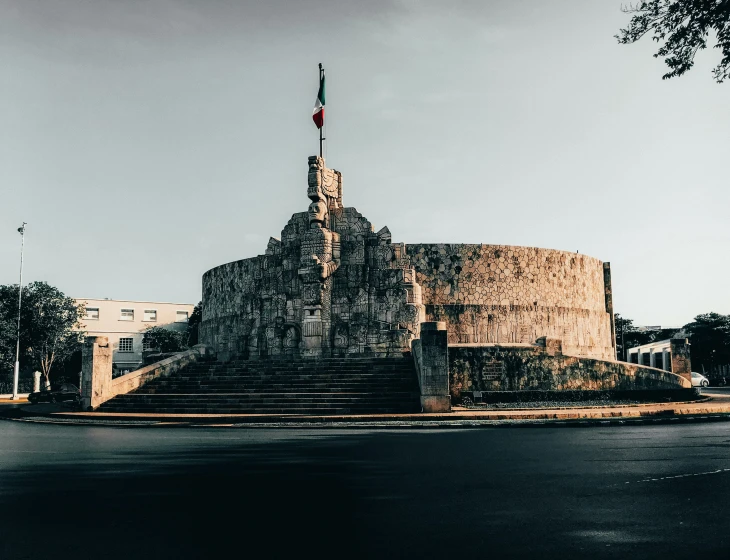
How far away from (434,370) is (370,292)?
7.24m

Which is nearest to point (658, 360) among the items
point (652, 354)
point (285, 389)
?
point (652, 354)

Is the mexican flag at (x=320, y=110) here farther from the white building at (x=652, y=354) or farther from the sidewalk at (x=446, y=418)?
the white building at (x=652, y=354)

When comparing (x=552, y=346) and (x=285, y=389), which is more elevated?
(x=552, y=346)

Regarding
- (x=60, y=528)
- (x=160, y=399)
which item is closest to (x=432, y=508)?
(x=60, y=528)

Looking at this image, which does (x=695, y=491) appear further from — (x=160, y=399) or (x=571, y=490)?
(x=160, y=399)

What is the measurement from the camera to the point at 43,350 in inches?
1797

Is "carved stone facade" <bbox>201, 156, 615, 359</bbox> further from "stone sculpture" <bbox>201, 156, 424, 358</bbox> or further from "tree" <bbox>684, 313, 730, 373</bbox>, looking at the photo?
"tree" <bbox>684, 313, 730, 373</bbox>

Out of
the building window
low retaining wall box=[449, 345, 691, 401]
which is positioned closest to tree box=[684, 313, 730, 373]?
the building window

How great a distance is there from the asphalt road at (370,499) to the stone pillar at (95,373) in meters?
10.5

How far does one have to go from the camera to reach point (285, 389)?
2264 centimetres

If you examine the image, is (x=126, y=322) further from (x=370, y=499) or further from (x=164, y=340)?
(x=370, y=499)

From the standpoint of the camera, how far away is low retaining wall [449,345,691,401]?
24.3 meters

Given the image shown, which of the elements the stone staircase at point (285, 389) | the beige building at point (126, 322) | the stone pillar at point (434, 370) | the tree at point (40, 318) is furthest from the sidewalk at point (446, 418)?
the beige building at point (126, 322)

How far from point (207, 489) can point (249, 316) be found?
2163 cm
